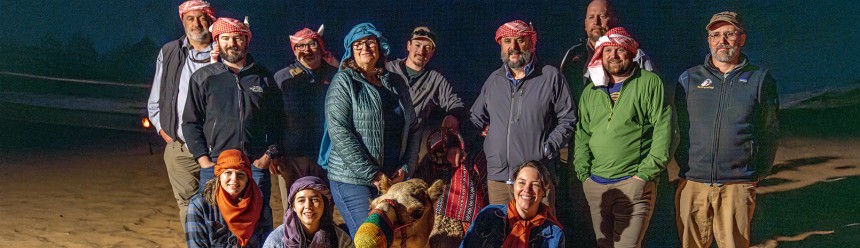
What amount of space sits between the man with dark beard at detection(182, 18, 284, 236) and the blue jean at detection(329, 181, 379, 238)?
0.41 metres

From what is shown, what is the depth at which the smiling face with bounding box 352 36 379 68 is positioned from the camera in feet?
15.4

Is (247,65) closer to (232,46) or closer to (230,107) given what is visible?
(232,46)

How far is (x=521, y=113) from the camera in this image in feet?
16.0

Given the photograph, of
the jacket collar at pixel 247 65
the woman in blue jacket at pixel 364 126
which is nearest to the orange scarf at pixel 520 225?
the woman in blue jacket at pixel 364 126

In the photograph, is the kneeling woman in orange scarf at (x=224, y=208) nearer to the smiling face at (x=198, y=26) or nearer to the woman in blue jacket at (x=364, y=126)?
the woman in blue jacket at (x=364, y=126)

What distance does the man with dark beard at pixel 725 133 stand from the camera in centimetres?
477

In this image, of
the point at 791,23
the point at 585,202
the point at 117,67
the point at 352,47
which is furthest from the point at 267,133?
the point at 791,23

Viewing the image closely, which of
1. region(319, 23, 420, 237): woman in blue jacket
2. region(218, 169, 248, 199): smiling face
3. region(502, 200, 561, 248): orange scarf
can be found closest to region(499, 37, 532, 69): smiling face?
region(319, 23, 420, 237): woman in blue jacket

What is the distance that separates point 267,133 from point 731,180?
2361 millimetres

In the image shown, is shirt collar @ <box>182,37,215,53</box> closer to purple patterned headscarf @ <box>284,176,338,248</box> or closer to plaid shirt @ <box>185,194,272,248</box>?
plaid shirt @ <box>185,194,272,248</box>

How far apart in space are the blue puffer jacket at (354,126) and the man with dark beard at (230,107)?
1.33 feet

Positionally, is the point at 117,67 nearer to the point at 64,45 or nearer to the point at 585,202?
the point at 64,45

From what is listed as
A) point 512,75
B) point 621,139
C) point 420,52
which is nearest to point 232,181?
point 420,52

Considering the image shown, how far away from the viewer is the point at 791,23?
7.52 meters
